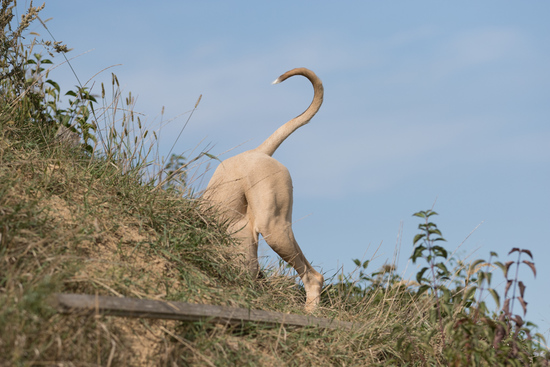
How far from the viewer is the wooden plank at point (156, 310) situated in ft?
8.98

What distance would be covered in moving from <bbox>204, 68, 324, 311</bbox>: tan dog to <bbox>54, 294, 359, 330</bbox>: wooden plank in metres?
1.39

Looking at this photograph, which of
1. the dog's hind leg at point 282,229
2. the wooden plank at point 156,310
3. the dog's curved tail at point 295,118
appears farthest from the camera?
the dog's curved tail at point 295,118

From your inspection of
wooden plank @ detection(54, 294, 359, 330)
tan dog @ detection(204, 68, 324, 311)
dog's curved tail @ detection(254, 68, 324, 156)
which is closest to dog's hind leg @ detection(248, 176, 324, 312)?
tan dog @ detection(204, 68, 324, 311)

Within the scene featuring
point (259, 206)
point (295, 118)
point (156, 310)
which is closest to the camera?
point (156, 310)

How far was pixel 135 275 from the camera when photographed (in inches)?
139

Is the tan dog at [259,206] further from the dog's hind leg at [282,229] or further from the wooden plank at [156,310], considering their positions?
the wooden plank at [156,310]

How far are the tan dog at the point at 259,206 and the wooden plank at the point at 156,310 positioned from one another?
54.6 inches

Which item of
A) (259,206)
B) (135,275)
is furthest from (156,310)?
(259,206)

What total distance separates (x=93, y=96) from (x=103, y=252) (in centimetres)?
216

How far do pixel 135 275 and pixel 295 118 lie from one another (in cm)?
269

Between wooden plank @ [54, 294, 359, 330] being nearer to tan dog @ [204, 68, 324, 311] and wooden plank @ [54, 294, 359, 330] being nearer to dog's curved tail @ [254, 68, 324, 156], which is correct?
tan dog @ [204, 68, 324, 311]

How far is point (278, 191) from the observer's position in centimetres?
506

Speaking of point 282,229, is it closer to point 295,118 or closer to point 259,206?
point 259,206

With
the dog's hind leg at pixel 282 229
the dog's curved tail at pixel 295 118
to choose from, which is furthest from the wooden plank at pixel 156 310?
the dog's curved tail at pixel 295 118
